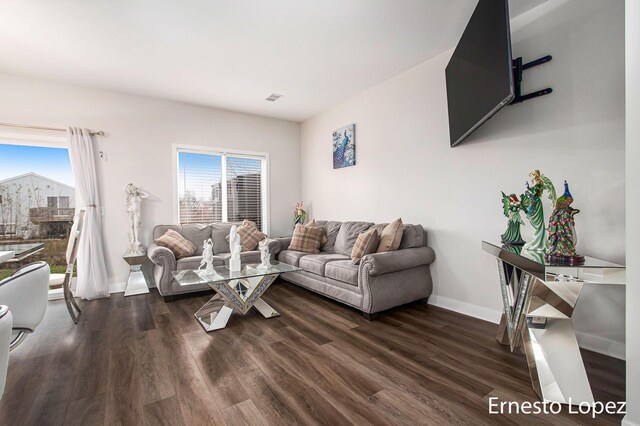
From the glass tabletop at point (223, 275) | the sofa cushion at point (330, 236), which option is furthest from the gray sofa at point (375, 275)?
the glass tabletop at point (223, 275)

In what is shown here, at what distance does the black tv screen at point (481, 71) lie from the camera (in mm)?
1957

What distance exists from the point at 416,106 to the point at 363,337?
265cm

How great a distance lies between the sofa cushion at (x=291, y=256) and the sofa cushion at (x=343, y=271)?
707 millimetres

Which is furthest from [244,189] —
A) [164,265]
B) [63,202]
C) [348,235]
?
[63,202]

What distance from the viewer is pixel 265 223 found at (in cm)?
555

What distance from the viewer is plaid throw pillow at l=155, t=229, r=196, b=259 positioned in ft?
13.2

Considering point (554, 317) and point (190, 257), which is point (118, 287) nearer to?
point (190, 257)

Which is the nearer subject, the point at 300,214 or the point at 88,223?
the point at 88,223

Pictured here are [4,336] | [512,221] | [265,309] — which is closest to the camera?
[4,336]

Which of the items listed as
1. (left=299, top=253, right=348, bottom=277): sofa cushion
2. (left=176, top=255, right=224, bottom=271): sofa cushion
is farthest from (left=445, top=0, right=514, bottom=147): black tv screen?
(left=176, top=255, right=224, bottom=271): sofa cushion

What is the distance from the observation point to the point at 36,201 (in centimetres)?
399

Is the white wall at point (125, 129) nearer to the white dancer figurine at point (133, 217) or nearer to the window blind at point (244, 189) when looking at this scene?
the white dancer figurine at point (133, 217)

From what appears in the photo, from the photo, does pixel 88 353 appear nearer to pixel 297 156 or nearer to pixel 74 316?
pixel 74 316

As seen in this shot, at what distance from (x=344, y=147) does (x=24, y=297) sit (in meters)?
3.95
